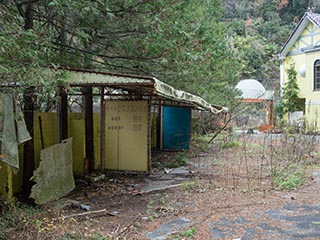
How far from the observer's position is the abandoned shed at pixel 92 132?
7090mm

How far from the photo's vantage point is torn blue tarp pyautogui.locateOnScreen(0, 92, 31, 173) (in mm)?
5273

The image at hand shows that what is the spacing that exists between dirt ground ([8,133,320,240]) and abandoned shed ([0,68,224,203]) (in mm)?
558

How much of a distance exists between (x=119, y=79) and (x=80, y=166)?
10.0ft

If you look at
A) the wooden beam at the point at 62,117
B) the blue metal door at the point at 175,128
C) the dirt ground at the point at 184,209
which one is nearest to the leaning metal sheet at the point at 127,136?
the dirt ground at the point at 184,209

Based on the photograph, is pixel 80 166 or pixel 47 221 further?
pixel 80 166

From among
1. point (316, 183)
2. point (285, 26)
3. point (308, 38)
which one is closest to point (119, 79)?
point (316, 183)

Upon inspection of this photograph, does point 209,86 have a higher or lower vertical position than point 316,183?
higher

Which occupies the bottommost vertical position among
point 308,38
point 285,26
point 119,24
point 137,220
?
point 137,220

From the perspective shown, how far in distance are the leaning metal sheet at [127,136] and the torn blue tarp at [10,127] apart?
4.38 m

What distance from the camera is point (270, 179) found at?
8430 millimetres

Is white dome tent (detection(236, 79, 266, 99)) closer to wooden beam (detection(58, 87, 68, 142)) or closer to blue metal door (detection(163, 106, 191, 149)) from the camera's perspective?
blue metal door (detection(163, 106, 191, 149))

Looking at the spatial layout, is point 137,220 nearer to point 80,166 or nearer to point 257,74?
point 80,166

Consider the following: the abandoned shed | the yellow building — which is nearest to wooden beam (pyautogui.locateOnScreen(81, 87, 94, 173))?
the abandoned shed

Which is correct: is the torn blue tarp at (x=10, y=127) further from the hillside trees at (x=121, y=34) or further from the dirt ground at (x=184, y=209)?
the dirt ground at (x=184, y=209)
